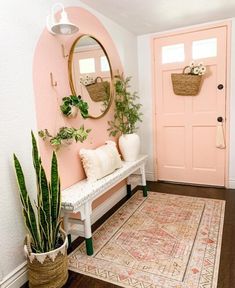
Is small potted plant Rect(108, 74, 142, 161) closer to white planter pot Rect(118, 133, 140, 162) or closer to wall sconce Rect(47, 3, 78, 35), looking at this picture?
white planter pot Rect(118, 133, 140, 162)

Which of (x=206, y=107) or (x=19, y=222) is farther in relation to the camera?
(x=206, y=107)

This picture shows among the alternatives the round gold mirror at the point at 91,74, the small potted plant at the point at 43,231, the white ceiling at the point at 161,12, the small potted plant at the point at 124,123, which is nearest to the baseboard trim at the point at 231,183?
the small potted plant at the point at 124,123

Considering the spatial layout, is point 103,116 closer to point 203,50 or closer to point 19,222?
point 19,222

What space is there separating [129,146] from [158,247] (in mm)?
1227

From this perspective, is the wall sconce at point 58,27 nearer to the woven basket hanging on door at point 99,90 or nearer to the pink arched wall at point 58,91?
the pink arched wall at point 58,91

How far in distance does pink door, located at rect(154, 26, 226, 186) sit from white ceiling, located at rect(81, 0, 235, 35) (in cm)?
27

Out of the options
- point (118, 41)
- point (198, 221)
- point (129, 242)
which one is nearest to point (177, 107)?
point (118, 41)

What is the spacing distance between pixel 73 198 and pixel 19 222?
1.38 ft

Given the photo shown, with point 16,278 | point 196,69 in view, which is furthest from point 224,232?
point 196,69

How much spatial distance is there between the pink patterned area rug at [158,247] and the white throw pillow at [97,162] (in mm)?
592

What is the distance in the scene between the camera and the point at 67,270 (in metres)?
1.79

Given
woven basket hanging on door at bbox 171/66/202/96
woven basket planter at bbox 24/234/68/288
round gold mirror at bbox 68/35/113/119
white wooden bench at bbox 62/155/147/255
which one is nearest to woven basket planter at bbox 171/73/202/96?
woven basket hanging on door at bbox 171/66/202/96

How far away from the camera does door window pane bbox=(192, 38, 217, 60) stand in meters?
3.19

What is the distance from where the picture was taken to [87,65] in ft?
8.02
